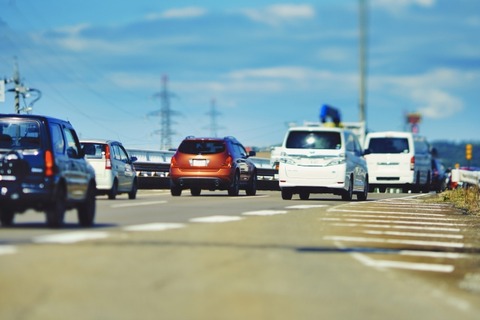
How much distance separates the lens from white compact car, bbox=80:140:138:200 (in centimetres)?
2889

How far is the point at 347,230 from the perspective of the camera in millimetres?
18234

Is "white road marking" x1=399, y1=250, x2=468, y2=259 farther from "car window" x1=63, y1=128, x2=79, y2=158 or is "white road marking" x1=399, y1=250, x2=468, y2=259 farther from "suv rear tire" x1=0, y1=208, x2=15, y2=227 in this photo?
"suv rear tire" x1=0, y1=208, x2=15, y2=227

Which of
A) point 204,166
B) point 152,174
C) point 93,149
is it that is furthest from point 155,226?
point 152,174

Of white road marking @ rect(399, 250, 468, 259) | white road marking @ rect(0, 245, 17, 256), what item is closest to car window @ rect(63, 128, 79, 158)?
white road marking @ rect(399, 250, 468, 259)

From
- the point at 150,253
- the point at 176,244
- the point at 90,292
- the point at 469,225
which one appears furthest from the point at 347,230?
the point at 90,292

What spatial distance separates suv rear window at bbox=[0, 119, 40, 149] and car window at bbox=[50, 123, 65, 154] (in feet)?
0.70

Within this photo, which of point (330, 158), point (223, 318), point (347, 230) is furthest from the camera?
point (330, 158)

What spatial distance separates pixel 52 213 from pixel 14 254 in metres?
4.46

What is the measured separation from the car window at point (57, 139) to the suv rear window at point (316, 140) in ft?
47.2

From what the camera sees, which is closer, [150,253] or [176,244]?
[150,253]

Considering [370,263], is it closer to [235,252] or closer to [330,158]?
[235,252]

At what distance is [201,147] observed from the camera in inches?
1315

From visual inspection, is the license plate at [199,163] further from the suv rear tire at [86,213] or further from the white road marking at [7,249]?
the white road marking at [7,249]

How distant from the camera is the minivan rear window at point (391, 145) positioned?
152ft
